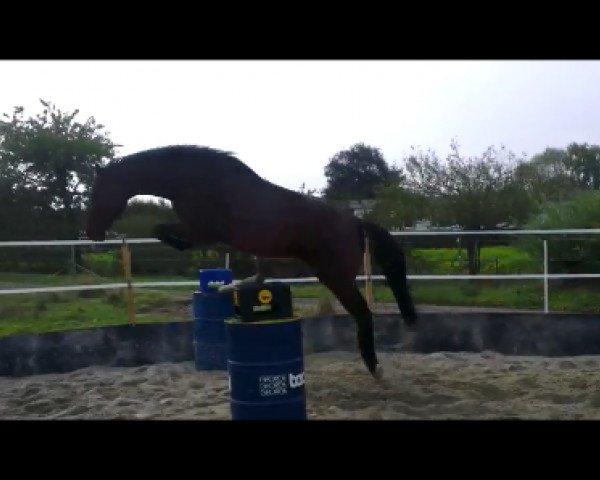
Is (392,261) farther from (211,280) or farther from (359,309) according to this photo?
(211,280)

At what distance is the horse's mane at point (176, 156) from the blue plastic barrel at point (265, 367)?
1.62 m

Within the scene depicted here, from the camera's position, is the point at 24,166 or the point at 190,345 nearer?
the point at 190,345

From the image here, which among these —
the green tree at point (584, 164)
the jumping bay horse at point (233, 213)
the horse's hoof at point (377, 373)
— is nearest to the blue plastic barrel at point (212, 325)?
the jumping bay horse at point (233, 213)

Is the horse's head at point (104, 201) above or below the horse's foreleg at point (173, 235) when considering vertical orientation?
above

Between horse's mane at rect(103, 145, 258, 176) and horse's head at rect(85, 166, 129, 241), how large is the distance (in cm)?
8

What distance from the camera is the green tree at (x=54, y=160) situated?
16.7m

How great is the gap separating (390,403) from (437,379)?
845 mm

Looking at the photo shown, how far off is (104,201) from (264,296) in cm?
181

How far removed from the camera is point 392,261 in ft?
19.3

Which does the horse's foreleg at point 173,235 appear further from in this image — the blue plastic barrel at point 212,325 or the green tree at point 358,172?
the green tree at point 358,172

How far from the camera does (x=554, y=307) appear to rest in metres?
12.0

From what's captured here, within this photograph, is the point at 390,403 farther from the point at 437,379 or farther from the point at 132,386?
the point at 132,386

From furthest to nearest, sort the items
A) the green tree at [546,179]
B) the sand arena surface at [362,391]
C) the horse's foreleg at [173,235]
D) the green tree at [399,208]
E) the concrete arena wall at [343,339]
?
the green tree at [546,179] < the green tree at [399,208] < the concrete arena wall at [343,339] < the horse's foreleg at [173,235] < the sand arena surface at [362,391]
